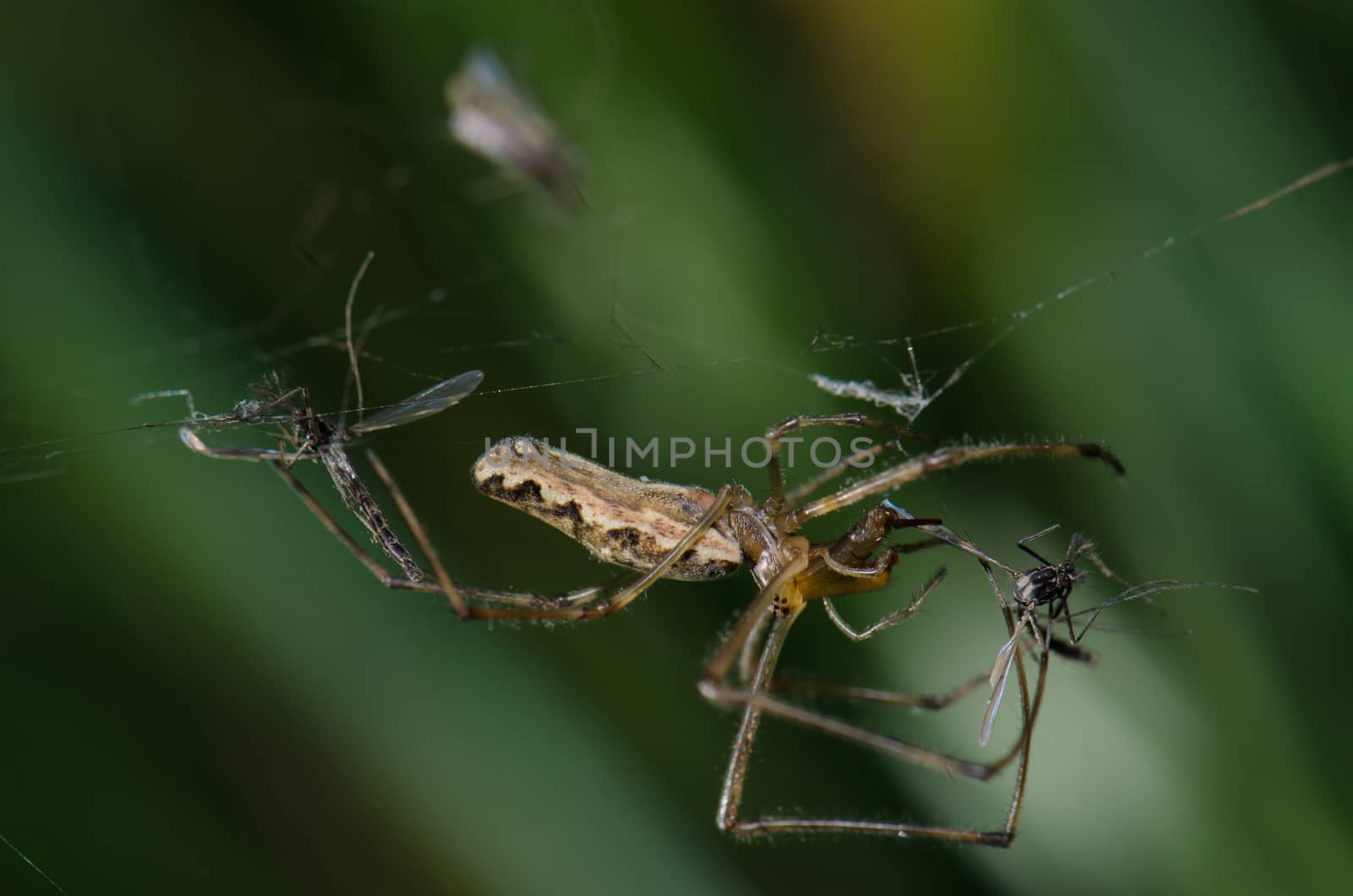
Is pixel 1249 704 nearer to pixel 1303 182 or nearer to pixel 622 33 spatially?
pixel 1303 182

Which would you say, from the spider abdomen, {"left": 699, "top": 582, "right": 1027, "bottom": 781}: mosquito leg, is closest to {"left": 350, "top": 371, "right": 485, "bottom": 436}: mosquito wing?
the spider abdomen

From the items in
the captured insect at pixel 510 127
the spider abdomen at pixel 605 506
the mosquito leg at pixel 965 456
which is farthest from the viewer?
the captured insect at pixel 510 127

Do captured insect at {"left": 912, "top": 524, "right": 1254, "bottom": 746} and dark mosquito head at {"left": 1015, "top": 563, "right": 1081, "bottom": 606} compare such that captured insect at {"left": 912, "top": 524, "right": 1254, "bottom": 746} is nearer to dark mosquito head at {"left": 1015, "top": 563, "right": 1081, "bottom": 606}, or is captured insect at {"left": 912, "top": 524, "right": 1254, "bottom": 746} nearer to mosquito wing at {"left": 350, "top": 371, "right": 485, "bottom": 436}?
dark mosquito head at {"left": 1015, "top": 563, "right": 1081, "bottom": 606}

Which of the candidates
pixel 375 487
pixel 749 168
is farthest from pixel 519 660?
pixel 749 168

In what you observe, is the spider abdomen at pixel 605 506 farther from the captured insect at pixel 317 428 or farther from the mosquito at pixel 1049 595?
the mosquito at pixel 1049 595

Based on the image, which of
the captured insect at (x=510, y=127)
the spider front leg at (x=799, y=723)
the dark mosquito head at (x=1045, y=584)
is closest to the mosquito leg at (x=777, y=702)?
the spider front leg at (x=799, y=723)

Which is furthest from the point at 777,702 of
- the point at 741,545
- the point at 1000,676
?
the point at 1000,676
